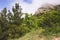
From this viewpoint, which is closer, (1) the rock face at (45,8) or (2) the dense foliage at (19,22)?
(2) the dense foliage at (19,22)

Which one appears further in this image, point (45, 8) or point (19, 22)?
point (45, 8)

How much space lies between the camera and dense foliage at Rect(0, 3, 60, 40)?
1395cm

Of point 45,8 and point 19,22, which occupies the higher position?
point 45,8

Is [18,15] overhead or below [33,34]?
overhead

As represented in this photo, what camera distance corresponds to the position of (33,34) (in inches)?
482

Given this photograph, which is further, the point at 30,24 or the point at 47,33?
the point at 30,24

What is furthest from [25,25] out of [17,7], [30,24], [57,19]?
[57,19]

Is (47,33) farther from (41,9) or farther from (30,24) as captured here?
(41,9)

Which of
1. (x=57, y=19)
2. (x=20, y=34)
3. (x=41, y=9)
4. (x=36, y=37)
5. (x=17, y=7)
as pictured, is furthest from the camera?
(x=41, y=9)

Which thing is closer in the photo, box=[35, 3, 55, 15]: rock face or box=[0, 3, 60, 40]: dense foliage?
box=[0, 3, 60, 40]: dense foliage

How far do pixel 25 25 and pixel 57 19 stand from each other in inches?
105

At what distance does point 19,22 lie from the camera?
15.2m

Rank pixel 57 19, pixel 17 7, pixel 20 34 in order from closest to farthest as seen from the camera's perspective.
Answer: pixel 57 19
pixel 20 34
pixel 17 7

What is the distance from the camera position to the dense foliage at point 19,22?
14.0 metres
